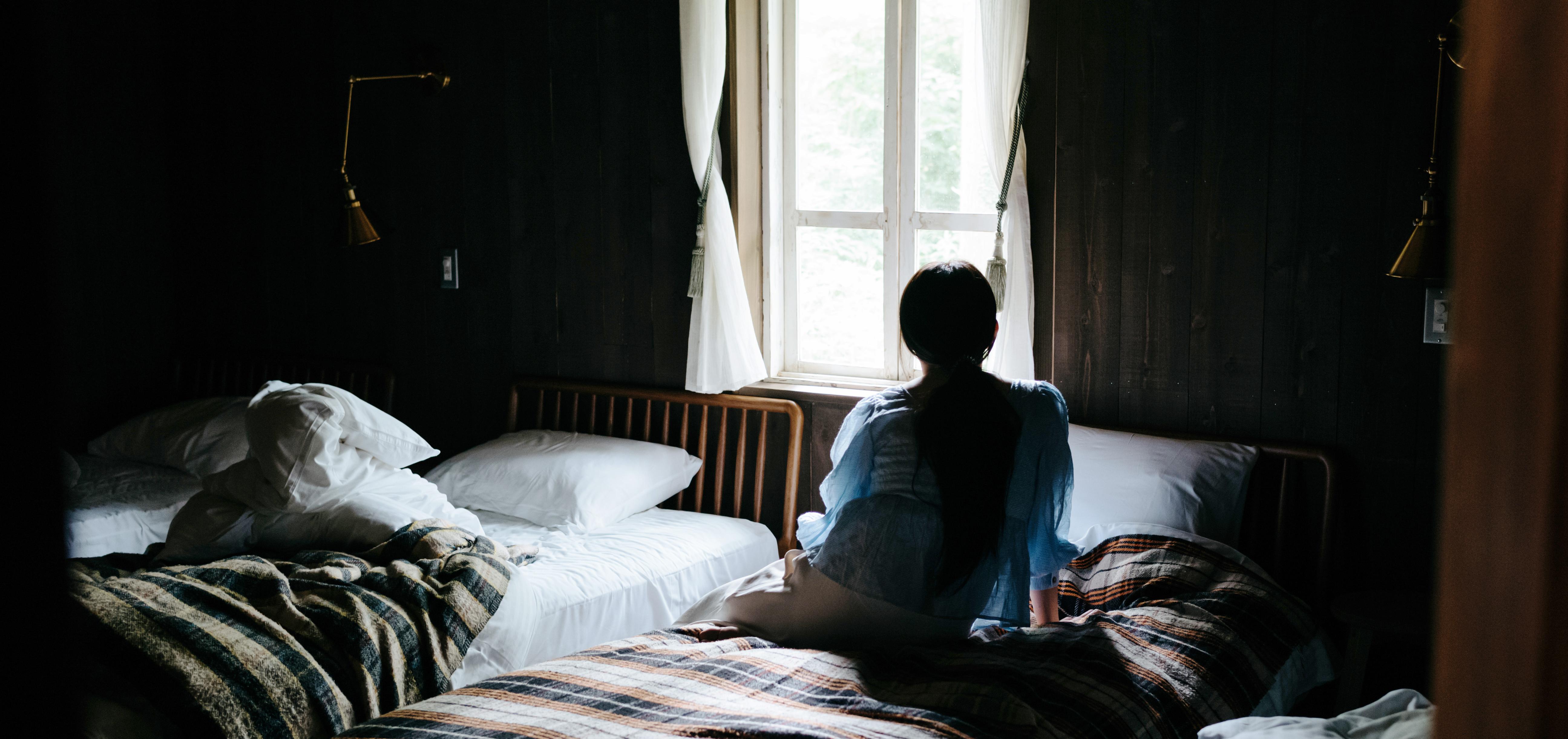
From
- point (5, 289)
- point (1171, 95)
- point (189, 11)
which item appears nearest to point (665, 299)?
point (1171, 95)

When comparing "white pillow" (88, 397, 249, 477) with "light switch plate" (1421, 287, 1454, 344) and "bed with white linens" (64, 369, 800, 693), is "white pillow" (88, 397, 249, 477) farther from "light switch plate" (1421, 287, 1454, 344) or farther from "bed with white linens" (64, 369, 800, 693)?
"light switch plate" (1421, 287, 1454, 344)

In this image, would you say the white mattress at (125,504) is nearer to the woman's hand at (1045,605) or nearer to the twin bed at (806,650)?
the twin bed at (806,650)

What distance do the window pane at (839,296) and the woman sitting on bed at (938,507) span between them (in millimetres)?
1160

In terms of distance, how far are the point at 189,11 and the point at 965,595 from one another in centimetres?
428

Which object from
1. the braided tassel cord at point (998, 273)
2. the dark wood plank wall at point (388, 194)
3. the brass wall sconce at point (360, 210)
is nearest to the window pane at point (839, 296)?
the dark wood plank wall at point (388, 194)

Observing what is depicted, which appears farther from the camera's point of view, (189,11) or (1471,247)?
(189,11)

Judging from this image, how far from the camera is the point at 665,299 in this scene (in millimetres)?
3461

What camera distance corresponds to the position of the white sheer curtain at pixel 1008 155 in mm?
2736

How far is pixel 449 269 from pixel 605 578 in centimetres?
170

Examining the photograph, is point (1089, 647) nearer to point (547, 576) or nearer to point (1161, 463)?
point (1161, 463)

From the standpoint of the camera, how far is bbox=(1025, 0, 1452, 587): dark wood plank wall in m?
2.41

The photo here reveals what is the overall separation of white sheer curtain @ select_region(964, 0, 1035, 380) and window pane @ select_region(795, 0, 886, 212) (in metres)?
0.41

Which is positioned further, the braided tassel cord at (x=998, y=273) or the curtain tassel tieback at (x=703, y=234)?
the curtain tassel tieback at (x=703, y=234)

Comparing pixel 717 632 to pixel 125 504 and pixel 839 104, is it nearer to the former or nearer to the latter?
pixel 839 104
